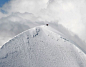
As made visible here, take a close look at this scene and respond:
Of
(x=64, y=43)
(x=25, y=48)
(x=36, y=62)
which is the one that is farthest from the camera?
(x=64, y=43)

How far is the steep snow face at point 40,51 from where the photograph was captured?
56.3 m

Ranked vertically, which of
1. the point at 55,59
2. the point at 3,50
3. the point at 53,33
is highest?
the point at 53,33

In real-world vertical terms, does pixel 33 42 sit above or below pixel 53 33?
below

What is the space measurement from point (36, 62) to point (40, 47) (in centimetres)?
824

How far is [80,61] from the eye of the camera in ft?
197

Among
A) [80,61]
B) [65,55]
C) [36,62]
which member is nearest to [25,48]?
[36,62]

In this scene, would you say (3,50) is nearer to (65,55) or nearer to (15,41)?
(15,41)

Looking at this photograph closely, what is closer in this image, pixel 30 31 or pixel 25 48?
pixel 25 48

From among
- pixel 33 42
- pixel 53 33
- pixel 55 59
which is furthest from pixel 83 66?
pixel 33 42

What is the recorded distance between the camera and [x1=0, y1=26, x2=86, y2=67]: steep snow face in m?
56.3

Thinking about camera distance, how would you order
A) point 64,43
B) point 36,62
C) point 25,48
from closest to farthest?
point 36,62 < point 25,48 < point 64,43

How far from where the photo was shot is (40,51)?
59188mm

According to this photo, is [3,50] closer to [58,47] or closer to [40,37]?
[40,37]

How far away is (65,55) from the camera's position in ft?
198
